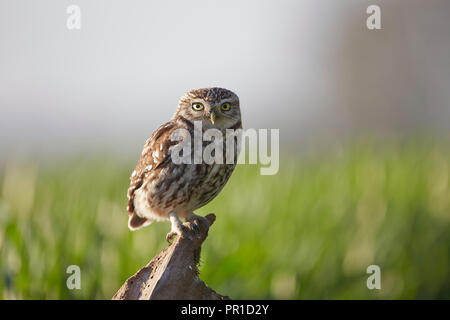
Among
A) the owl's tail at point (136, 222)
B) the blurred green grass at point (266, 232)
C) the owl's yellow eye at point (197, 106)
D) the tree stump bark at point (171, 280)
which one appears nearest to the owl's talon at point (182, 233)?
the tree stump bark at point (171, 280)

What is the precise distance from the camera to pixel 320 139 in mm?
6414

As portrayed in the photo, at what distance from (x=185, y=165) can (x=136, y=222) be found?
2.38 ft

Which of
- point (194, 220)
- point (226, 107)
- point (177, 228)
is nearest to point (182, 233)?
point (177, 228)

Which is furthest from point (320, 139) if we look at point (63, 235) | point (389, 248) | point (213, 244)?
point (63, 235)

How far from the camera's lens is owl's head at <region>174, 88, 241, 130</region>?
330 cm

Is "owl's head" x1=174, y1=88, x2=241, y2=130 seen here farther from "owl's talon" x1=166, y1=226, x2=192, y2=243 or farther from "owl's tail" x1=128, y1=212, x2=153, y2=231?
"owl's tail" x1=128, y1=212, x2=153, y2=231

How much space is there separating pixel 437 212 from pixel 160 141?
2.91 metres

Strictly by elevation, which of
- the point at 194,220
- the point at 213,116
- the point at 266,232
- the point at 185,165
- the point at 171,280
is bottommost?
the point at 266,232

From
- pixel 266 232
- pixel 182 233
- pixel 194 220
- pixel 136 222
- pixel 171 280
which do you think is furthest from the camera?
pixel 266 232

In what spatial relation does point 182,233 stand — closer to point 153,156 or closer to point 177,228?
point 177,228

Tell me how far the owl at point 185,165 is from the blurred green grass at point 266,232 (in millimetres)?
587

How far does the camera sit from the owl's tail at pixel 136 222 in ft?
12.1

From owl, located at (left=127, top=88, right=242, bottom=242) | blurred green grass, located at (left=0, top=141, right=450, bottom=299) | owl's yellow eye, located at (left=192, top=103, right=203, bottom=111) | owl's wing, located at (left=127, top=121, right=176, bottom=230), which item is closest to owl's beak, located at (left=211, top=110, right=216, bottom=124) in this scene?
owl, located at (left=127, top=88, right=242, bottom=242)

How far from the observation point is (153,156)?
3414 mm
